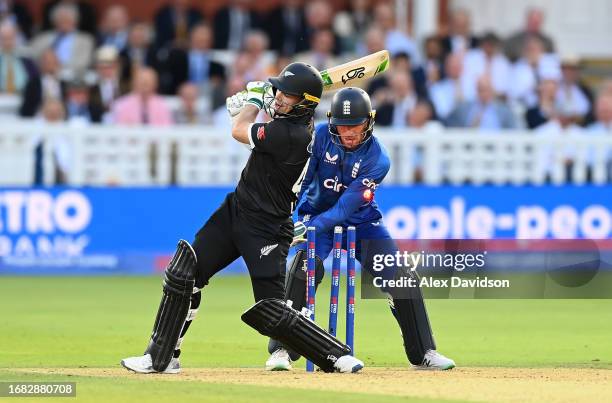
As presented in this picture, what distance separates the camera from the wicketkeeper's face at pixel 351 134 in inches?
418

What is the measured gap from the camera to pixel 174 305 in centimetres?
999

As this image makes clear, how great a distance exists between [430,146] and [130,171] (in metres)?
3.72

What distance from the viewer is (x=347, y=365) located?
1012cm

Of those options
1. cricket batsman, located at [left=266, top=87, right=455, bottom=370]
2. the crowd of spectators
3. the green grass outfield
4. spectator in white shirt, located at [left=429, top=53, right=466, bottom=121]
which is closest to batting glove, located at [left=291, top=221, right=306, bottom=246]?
cricket batsman, located at [left=266, top=87, right=455, bottom=370]

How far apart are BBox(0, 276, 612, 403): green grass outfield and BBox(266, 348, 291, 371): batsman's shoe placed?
51cm

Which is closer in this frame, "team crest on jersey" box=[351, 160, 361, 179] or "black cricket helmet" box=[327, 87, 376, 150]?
"black cricket helmet" box=[327, 87, 376, 150]

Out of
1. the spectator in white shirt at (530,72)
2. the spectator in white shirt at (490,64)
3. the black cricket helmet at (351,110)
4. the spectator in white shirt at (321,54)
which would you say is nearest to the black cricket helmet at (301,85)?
the black cricket helmet at (351,110)

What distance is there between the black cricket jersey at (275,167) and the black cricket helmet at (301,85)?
0.31ft

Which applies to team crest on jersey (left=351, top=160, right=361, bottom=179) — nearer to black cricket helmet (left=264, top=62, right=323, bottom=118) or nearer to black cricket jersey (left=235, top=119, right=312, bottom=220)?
black cricket jersey (left=235, top=119, right=312, bottom=220)

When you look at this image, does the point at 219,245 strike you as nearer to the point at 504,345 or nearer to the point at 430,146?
the point at 504,345

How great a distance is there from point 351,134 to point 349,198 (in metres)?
0.43

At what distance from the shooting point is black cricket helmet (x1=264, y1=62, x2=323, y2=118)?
32.7ft

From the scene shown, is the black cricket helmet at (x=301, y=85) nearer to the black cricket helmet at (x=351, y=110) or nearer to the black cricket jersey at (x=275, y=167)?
the black cricket jersey at (x=275, y=167)

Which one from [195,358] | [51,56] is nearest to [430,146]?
[51,56]
